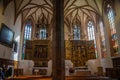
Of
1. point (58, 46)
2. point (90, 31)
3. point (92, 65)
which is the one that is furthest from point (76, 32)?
point (58, 46)

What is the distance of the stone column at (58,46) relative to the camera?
240 inches

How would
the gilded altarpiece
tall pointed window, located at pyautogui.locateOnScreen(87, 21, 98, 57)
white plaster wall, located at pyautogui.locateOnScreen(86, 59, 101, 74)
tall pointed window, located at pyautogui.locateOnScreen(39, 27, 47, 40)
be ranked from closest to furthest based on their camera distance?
white plaster wall, located at pyautogui.locateOnScreen(86, 59, 101, 74) < the gilded altarpiece < tall pointed window, located at pyautogui.locateOnScreen(87, 21, 98, 57) < tall pointed window, located at pyautogui.locateOnScreen(39, 27, 47, 40)

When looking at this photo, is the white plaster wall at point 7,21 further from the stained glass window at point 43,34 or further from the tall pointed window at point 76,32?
the tall pointed window at point 76,32

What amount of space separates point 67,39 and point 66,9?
15.7 feet

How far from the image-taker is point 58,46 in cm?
659

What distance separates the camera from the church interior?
12.8 m

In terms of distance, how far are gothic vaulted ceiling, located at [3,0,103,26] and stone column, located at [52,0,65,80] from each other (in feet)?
26.6

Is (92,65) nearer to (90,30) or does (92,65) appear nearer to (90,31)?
(90,31)

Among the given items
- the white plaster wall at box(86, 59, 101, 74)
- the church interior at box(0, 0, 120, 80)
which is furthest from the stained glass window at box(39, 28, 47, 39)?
the white plaster wall at box(86, 59, 101, 74)

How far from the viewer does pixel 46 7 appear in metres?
18.2

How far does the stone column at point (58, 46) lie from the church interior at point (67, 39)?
4798 mm

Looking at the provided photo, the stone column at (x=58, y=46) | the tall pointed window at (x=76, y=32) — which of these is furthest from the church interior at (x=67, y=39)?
the stone column at (x=58, y=46)

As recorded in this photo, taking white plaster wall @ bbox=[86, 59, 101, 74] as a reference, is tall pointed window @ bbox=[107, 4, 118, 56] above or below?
above

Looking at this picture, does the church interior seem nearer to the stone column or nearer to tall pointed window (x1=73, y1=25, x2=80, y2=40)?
tall pointed window (x1=73, y1=25, x2=80, y2=40)
